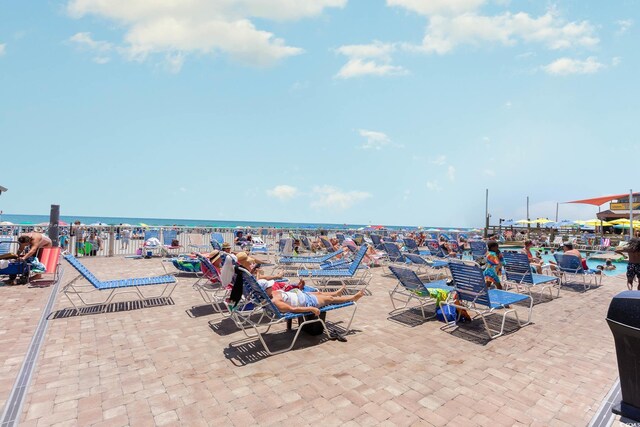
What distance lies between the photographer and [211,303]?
632cm

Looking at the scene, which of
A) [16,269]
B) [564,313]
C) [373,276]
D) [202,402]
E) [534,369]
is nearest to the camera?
[202,402]

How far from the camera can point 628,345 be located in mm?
1748

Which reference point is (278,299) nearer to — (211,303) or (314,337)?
(314,337)

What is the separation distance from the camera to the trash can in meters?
1.71

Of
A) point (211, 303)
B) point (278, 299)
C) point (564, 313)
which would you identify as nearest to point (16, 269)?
point (211, 303)

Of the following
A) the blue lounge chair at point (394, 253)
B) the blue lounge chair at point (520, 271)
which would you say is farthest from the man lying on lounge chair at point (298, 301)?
the blue lounge chair at point (394, 253)

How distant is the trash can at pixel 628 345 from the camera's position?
67.4 inches

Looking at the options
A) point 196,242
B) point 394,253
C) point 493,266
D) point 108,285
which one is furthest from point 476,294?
point 196,242

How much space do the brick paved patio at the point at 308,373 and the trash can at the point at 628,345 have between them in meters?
1.21

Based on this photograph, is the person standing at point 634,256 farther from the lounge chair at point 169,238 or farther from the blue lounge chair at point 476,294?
the lounge chair at point 169,238

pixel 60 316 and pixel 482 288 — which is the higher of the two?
pixel 482 288

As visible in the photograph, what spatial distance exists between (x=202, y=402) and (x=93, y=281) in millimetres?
3899

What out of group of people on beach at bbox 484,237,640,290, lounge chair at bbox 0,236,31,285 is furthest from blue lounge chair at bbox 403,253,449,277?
lounge chair at bbox 0,236,31,285

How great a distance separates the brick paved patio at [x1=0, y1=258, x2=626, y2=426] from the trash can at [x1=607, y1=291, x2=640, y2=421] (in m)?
1.21
